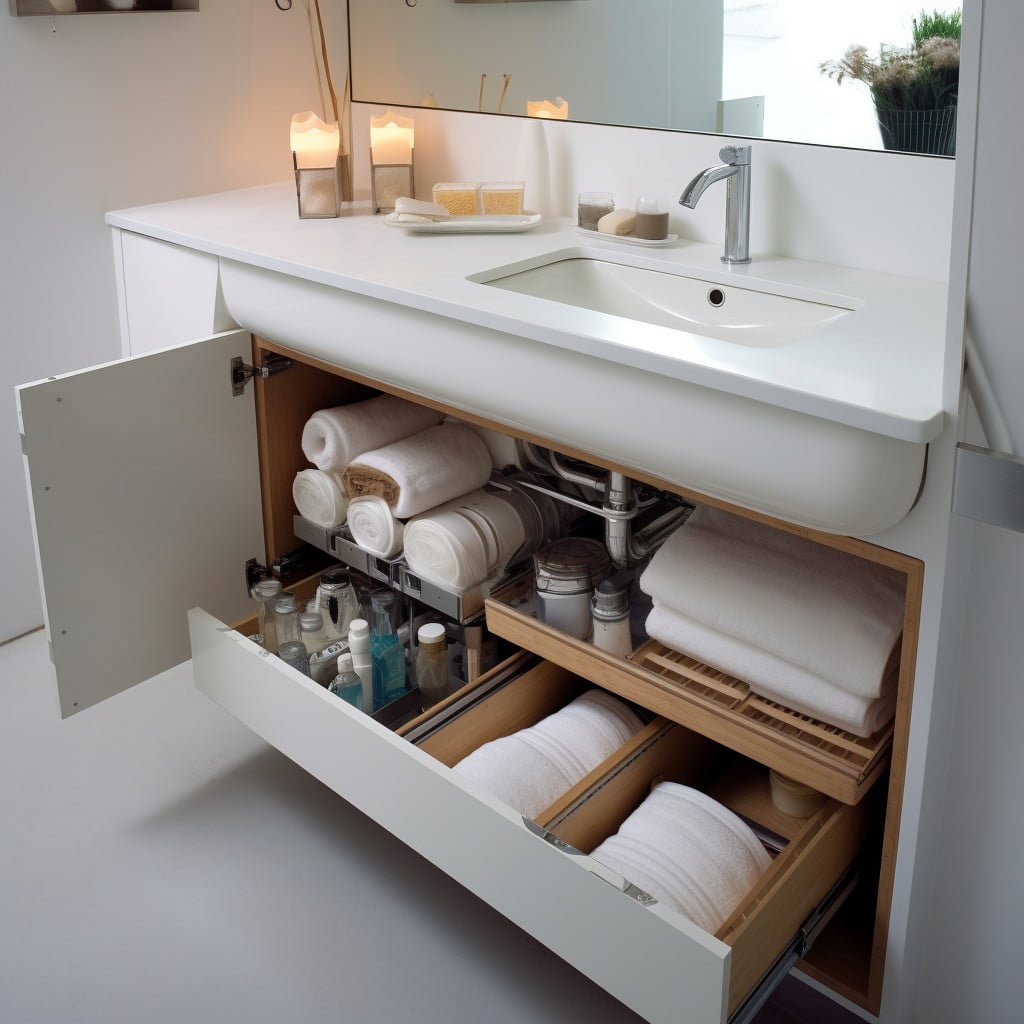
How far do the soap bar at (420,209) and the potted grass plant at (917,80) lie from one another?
63cm

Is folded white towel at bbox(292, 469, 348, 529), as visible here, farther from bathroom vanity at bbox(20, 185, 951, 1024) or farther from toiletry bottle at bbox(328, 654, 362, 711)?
toiletry bottle at bbox(328, 654, 362, 711)

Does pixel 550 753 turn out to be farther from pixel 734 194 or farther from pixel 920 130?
pixel 920 130

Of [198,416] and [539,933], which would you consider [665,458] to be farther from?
[198,416]

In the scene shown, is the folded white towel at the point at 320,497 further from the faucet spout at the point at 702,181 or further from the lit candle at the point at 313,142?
the faucet spout at the point at 702,181

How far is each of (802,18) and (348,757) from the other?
114 centimetres

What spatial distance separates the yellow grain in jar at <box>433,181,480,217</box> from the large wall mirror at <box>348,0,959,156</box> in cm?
17

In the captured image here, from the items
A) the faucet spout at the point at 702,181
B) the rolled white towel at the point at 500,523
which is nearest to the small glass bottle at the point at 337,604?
the rolled white towel at the point at 500,523

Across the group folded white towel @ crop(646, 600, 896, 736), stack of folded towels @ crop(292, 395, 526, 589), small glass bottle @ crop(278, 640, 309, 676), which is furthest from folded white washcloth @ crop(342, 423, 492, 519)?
folded white towel @ crop(646, 600, 896, 736)

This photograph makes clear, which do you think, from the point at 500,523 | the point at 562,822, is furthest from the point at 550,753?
the point at 500,523

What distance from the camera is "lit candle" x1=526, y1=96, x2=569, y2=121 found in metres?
1.86

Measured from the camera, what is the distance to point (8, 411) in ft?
7.23

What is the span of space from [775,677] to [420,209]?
37.1 inches

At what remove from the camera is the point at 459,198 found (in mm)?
1908

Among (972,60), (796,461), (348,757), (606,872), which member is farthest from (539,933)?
(972,60)
